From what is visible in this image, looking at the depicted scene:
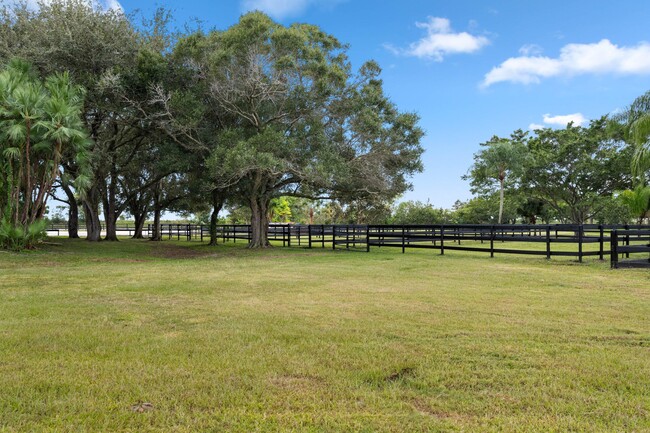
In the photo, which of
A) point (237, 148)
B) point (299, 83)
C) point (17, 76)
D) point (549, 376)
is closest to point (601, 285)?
point (549, 376)

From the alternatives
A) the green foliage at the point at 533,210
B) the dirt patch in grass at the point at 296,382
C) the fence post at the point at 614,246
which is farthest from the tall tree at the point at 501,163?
the dirt patch in grass at the point at 296,382

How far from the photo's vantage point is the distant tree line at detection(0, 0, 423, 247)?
14352 millimetres

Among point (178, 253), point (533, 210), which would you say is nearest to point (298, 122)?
point (178, 253)

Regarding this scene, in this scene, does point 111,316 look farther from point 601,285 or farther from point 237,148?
point 237,148

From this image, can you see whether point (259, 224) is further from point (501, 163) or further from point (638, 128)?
point (501, 163)

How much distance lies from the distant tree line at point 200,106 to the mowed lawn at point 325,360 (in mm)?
8795

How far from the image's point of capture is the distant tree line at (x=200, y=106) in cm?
1435

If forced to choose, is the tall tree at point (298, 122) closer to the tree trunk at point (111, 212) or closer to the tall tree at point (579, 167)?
the tree trunk at point (111, 212)

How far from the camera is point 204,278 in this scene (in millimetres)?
8883

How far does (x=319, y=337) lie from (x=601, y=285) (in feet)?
20.2

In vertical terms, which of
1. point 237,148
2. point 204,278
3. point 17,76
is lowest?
point 204,278

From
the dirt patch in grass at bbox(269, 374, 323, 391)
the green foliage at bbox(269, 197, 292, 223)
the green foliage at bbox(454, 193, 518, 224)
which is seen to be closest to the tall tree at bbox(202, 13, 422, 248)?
the dirt patch in grass at bbox(269, 374, 323, 391)

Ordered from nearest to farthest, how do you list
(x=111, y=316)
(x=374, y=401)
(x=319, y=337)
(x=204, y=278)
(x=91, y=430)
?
1. (x=91, y=430)
2. (x=374, y=401)
3. (x=319, y=337)
4. (x=111, y=316)
5. (x=204, y=278)

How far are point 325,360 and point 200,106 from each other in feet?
47.6
